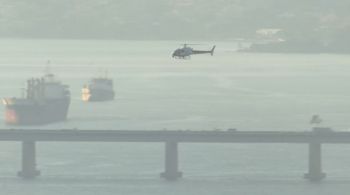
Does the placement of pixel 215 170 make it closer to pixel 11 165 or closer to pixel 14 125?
pixel 11 165

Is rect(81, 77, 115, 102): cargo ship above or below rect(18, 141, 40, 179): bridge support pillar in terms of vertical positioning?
above

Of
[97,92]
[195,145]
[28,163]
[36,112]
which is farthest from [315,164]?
[97,92]

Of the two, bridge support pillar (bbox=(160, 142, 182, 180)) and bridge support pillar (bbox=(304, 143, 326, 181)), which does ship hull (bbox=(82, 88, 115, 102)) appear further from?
bridge support pillar (bbox=(304, 143, 326, 181))

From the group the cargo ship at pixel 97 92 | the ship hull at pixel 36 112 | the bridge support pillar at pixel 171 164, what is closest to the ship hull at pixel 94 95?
the cargo ship at pixel 97 92

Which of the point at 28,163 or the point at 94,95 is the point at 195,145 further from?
the point at 94,95

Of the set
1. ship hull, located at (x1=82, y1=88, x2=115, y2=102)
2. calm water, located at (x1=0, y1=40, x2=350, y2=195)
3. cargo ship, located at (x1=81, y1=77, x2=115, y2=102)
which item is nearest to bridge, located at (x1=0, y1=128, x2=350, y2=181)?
calm water, located at (x1=0, y1=40, x2=350, y2=195)

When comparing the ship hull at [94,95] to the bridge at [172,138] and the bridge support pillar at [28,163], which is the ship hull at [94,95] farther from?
the bridge support pillar at [28,163]

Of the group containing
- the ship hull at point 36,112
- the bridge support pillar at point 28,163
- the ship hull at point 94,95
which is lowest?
the bridge support pillar at point 28,163

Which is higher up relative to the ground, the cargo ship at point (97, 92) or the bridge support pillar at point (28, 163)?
the cargo ship at point (97, 92)
